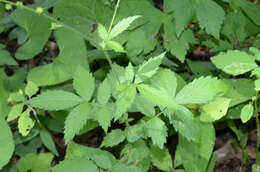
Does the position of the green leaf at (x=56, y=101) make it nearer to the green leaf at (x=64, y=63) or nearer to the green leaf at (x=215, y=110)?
the green leaf at (x=64, y=63)

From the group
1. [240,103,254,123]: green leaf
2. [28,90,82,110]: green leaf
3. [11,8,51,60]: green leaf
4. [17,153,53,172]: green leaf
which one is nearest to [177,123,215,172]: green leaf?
[240,103,254,123]: green leaf

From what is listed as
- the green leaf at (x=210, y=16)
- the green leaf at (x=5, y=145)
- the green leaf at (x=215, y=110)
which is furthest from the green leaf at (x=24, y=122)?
the green leaf at (x=210, y=16)

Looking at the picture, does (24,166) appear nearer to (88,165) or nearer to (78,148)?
(78,148)

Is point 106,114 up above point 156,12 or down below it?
below

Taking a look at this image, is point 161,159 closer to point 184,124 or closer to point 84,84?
point 184,124

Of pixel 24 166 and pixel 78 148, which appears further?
pixel 24 166

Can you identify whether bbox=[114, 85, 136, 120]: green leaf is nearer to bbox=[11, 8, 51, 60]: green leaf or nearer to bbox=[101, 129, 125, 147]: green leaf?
bbox=[101, 129, 125, 147]: green leaf

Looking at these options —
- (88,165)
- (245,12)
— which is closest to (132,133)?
(88,165)
